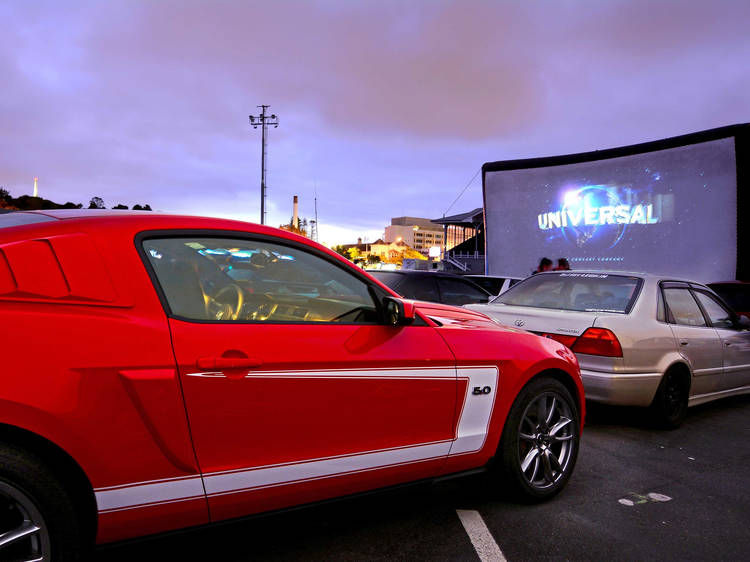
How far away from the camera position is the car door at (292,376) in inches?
81.3

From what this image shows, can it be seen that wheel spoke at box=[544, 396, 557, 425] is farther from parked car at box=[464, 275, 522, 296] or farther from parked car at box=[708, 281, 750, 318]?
parked car at box=[464, 275, 522, 296]

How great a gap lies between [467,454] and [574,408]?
0.96 m

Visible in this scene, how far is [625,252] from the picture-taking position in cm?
1484

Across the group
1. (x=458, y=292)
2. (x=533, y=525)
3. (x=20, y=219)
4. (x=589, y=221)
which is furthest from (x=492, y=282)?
(x=20, y=219)

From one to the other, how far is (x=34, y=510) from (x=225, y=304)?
0.95m

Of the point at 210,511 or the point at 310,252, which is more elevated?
the point at 310,252

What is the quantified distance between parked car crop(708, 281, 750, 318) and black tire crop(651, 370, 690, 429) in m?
3.89

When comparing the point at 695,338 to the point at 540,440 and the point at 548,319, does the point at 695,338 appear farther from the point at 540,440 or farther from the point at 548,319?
the point at 540,440

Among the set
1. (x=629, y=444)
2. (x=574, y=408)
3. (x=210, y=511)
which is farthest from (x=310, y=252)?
(x=629, y=444)

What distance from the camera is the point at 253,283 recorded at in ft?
8.00

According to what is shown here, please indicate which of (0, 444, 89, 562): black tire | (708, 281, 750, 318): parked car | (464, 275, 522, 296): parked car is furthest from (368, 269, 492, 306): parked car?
(0, 444, 89, 562): black tire

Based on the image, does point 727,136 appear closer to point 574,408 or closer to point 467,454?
point 574,408

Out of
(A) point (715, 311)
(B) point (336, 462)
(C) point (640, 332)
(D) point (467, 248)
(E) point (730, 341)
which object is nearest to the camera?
(B) point (336, 462)

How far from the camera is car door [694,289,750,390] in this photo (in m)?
5.57
